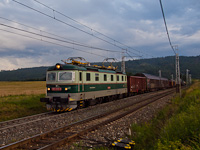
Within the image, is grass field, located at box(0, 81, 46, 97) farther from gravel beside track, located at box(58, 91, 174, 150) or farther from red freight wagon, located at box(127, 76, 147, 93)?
gravel beside track, located at box(58, 91, 174, 150)

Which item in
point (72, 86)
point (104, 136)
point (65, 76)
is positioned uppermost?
point (65, 76)

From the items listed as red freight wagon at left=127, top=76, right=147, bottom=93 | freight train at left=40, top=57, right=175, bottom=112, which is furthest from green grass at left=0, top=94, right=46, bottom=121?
red freight wagon at left=127, top=76, right=147, bottom=93

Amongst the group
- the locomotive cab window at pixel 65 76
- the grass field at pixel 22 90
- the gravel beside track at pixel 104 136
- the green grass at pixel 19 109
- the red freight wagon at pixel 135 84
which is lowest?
the gravel beside track at pixel 104 136

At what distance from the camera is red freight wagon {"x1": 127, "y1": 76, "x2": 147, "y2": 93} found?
2508 centimetres

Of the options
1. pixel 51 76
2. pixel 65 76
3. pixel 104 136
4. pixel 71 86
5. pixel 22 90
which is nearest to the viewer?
pixel 104 136

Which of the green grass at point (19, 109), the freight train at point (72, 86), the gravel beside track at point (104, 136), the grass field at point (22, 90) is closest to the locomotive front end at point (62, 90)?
the freight train at point (72, 86)

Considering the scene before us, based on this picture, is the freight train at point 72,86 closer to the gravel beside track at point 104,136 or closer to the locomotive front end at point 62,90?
the locomotive front end at point 62,90

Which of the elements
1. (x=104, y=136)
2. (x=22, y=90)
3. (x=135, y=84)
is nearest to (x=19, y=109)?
(x=104, y=136)

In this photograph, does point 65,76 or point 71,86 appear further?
point 65,76

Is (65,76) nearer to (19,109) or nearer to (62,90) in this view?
(62,90)

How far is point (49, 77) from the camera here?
539 inches

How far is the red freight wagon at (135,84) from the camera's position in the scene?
2508 cm

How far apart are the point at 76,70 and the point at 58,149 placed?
7.50 meters

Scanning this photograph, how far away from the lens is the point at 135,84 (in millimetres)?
27406
